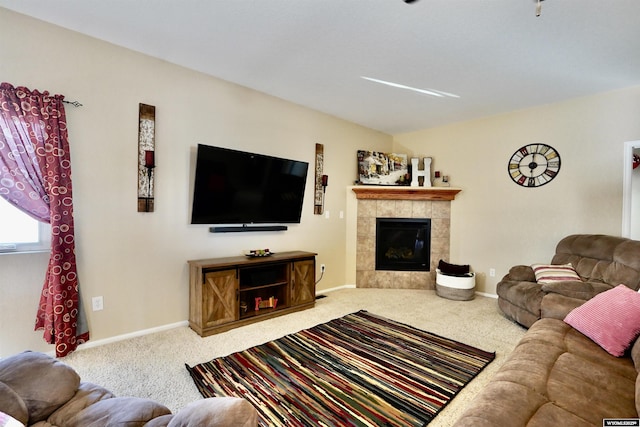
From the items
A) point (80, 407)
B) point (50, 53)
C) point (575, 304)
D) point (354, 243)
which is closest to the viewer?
point (80, 407)

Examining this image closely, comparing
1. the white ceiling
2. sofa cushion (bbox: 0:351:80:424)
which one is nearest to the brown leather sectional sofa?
sofa cushion (bbox: 0:351:80:424)

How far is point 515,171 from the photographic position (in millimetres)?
4086

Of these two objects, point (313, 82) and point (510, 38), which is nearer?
point (510, 38)

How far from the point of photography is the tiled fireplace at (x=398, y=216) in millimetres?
4684

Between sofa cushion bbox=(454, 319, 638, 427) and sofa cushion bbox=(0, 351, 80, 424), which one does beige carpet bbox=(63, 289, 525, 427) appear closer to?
sofa cushion bbox=(454, 319, 638, 427)

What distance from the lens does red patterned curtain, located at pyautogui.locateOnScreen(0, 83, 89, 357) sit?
7.09 feet

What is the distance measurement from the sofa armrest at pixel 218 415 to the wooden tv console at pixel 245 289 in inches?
77.7

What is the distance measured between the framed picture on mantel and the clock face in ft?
4.88

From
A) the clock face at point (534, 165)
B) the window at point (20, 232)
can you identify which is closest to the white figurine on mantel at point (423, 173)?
the clock face at point (534, 165)

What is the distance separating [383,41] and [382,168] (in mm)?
2596

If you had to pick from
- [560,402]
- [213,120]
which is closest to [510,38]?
[560,402]

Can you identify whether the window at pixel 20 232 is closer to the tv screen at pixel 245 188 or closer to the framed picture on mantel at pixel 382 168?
the tv screen at pixel 245 188

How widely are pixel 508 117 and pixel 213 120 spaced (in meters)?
3.76

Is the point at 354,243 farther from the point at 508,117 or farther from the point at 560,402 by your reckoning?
the point at 560,402
